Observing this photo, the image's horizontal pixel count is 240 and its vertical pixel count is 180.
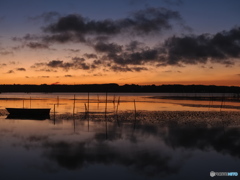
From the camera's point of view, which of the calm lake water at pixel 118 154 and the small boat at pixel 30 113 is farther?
the small boat at pixel 30 113

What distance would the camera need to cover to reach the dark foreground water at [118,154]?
44.8ft

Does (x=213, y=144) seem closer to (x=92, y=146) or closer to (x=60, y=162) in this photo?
(x=92, y=146)

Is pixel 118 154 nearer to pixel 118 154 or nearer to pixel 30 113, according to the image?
pixel 118 154

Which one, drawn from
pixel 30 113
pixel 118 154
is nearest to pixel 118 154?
pixel 118 154

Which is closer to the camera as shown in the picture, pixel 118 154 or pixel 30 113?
pixel 118 154

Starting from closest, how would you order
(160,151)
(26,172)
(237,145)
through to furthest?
(26,172) < (160,151) < (237,145)

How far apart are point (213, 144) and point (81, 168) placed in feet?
35.0

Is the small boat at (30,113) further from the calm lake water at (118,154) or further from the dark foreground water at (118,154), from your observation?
the calm lake water at (118,154)

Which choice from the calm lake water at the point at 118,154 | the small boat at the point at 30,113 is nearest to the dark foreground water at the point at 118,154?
the calm lake water at the point at 118,154

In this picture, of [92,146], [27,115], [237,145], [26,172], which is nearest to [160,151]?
[92,146]

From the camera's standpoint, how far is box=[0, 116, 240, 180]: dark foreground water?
13.6m

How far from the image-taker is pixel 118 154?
17.1m

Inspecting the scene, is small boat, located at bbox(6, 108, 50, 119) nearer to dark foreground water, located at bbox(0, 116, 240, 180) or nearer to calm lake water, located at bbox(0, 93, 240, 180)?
dark foreground water, located at bbox(0, 116, 240, 180)

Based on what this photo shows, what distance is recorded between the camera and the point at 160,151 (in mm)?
18172
